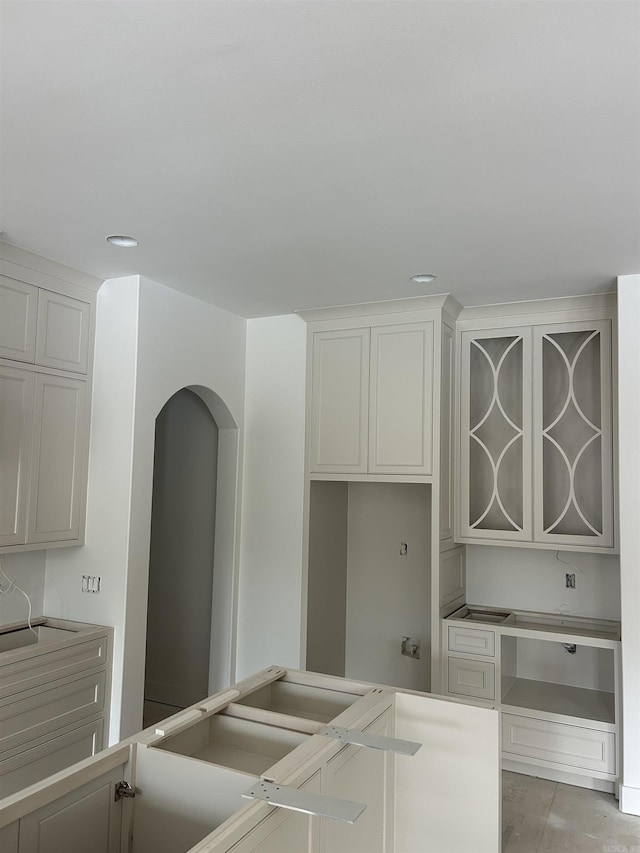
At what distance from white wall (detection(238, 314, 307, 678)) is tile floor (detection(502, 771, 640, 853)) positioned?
1.50 metres

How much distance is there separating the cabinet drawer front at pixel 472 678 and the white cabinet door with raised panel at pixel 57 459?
7.45 ft

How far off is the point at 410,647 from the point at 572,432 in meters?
1.76

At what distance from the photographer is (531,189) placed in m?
2.44

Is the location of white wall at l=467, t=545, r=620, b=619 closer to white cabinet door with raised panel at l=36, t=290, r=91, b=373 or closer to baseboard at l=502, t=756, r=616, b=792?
baseboard at l=502, t=756, r=616, b=792

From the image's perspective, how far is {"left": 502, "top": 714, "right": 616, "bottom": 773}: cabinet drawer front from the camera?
346 centimetres

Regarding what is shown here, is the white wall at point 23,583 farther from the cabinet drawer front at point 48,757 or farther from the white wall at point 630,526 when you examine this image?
the white wall at point 630,526

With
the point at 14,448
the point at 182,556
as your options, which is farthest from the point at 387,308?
the point at 182,556

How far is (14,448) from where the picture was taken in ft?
10.5

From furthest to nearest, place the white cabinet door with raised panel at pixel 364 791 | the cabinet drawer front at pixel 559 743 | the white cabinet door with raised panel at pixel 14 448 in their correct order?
the cabinet drawer front at pixel 559 743
the white cabinet door with raised panel at pixel 14 448
the white cabinet door with raised panel at pixel 364 791

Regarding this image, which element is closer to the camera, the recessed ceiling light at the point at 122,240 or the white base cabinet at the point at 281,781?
the white base cabinet at the point at 281,781

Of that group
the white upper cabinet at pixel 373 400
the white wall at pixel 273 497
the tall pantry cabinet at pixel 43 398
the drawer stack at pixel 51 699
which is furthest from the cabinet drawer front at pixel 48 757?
the white upper cabinet at pixel 373 400

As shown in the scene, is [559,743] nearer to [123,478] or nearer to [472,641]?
[472,641]

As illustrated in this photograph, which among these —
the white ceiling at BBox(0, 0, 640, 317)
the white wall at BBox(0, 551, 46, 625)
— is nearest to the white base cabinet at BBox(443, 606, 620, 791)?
the white ceiling at BBox(0, 0, 640, 317)

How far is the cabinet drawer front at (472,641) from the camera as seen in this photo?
12.4 feet
